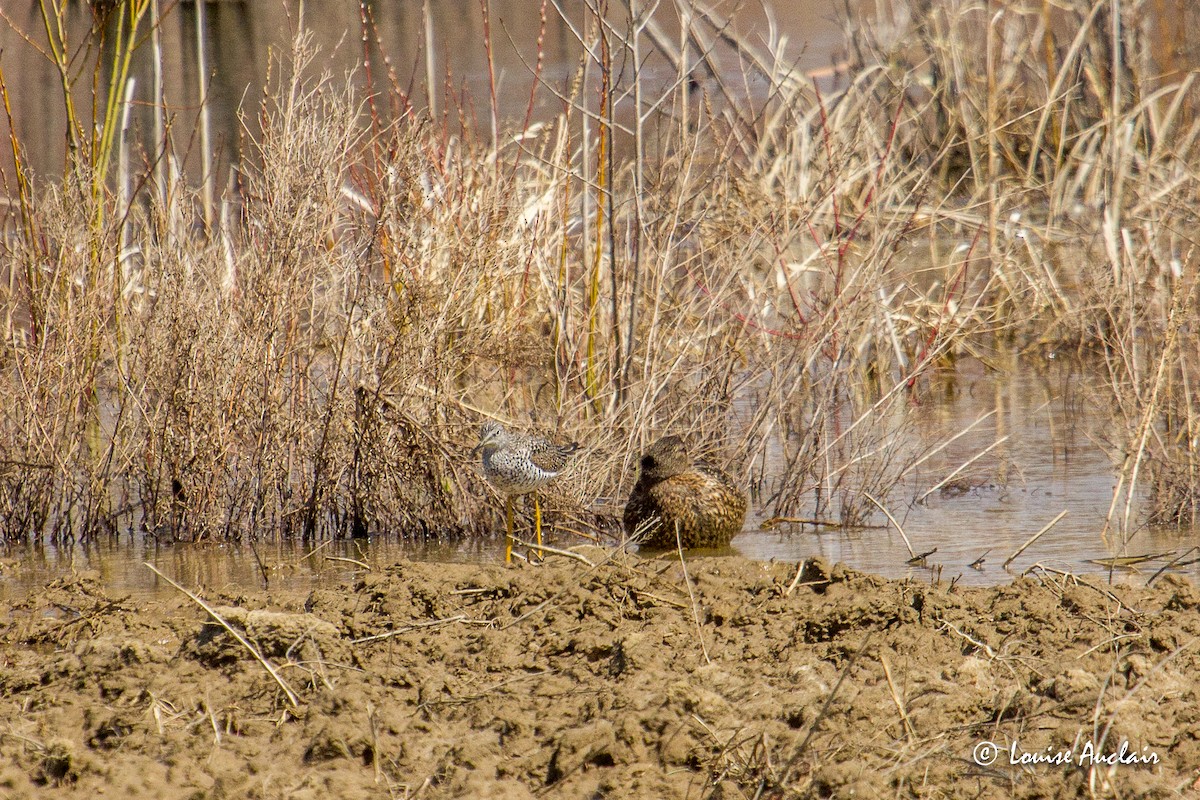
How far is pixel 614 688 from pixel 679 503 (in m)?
2.60

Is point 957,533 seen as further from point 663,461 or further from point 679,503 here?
point 663,461

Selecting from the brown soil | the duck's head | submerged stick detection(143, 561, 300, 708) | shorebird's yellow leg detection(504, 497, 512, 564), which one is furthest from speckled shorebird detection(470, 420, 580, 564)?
submerged stick detection(143, 561, 300, 708)

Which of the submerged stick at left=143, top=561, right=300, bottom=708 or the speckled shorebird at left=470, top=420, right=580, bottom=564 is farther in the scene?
the speckled shorebird at left=470, top=420, right=580, bottom=564

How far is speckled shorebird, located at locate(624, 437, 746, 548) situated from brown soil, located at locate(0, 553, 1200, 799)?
1374 mm

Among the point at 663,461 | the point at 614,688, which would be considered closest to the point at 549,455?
the point at 663,461

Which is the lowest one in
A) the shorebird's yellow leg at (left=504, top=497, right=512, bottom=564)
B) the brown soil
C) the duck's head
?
the brown soil

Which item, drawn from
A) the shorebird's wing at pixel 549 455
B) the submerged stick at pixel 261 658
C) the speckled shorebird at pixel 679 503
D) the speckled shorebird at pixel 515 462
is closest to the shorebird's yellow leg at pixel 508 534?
the speckled shorebird at pixel 515 462

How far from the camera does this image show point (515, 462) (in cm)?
642

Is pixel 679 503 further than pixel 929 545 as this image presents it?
Yes

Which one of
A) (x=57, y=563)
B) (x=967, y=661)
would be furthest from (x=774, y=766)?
(x=57, y=563)

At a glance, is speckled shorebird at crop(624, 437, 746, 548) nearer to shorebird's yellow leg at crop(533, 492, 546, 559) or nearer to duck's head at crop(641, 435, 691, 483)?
duck's head at crop(641, 435, 691, 483)

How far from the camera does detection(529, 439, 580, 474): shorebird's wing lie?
6489 millimetres

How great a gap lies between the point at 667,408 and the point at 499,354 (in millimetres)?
911

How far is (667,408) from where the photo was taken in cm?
762
